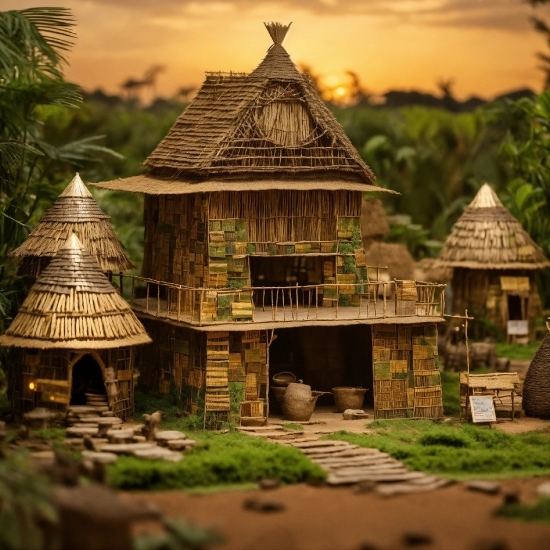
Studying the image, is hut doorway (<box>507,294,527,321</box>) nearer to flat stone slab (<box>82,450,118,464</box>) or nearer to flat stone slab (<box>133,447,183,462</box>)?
flat stone slab (<box>133,447,183,462</box>)

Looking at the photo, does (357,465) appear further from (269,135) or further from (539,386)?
(269,135)

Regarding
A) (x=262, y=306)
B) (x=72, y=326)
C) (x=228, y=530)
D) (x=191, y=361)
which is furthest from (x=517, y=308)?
(x=228, y=530)

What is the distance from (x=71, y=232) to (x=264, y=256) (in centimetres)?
484

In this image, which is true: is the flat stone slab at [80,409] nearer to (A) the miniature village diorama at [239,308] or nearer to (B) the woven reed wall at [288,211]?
(A) the miniature village diorama at [239,308]

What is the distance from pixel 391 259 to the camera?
4575cm

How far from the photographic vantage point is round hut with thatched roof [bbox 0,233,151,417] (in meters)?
32.7

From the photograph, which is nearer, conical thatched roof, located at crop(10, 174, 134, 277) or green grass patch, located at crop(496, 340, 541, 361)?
conical thatched roof, located at crop(10, 174, 134, 277)

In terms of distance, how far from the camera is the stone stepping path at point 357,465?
2923 cm

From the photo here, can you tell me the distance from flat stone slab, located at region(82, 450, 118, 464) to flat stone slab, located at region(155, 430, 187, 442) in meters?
1.63

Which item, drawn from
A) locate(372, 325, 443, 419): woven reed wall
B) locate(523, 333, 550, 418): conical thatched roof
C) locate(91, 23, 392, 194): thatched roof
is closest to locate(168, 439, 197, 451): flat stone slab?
locate(372, 325, 443, 419): woven reed wall

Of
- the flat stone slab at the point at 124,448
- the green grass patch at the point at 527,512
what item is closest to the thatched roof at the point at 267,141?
the flat stone slab at the point at 124,448

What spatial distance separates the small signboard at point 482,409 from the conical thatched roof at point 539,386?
1.49m

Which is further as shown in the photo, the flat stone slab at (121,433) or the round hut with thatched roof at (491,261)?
the round hut with thatched roof at (491,261)

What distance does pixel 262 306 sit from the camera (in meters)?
37.2
